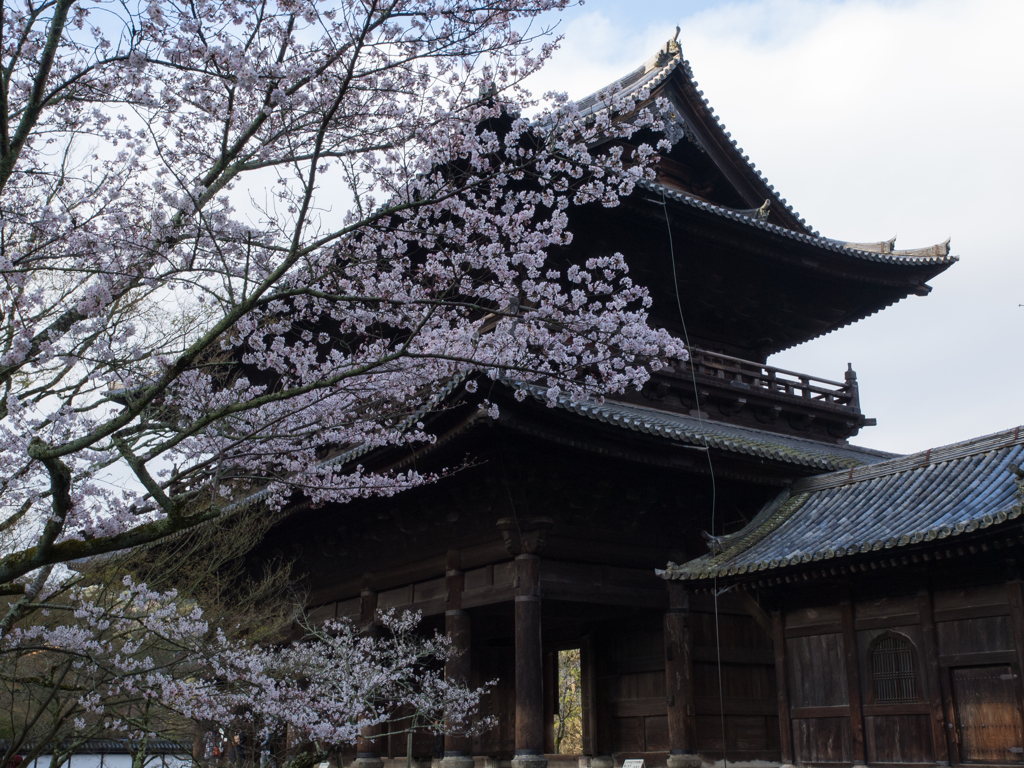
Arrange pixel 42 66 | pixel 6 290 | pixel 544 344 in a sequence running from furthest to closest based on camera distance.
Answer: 1. pixel 544 344
2. pixel 6 290
3. pixel 42 66

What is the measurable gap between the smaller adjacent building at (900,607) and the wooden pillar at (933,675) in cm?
1

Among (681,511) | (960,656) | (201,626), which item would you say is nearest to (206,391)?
(201,626)

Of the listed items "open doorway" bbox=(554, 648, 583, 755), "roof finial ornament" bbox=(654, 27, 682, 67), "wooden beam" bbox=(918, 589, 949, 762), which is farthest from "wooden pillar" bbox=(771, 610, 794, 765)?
"open doorway" bbox=(554, 648, 583, 755)

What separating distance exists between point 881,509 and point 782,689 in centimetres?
243

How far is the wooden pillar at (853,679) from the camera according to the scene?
32.1 feet

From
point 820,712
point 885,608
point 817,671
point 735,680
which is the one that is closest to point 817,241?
point 885,608

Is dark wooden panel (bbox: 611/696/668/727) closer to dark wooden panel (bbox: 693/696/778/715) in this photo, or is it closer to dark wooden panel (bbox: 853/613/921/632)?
dark wooden panel (bbox: 693/696/778/715)

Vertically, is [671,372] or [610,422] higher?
[671,372]

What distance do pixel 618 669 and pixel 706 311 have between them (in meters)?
6.05

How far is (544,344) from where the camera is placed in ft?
29.4

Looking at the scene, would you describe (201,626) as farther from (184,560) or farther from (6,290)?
(184,560)

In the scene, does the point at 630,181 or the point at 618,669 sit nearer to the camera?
the point at 630,181

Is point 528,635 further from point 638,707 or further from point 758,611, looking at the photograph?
point 758,611

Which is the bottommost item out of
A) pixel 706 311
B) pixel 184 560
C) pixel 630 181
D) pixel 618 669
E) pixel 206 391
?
pixel 618 669
